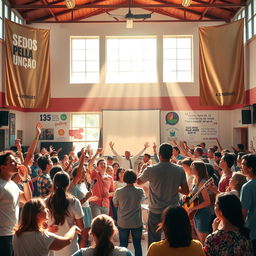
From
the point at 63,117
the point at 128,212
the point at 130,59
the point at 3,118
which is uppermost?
the point at 130,59

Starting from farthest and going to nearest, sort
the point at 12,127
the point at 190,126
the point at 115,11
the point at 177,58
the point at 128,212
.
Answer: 1. the point at 115,11
2. the point at 177,58
3. the point at 190,126
4. the point at 12,127
5. the point at 128,212

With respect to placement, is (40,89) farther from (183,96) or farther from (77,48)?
(183,96)

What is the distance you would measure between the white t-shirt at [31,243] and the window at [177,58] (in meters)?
14.2

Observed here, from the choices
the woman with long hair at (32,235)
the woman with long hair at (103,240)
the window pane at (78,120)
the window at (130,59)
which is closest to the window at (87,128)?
the window pane at (78,120)

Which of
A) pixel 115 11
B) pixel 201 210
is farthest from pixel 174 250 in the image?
pixel 115 11

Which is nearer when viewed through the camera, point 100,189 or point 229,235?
point 229,235

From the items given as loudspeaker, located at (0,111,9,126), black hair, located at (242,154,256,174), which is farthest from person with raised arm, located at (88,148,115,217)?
loudspeaker, located at (0,111,9,126)

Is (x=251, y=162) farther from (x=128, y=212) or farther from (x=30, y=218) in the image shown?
(x=30, y=218)

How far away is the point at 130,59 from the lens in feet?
55.1

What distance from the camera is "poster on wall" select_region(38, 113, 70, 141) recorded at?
16375 millimetres

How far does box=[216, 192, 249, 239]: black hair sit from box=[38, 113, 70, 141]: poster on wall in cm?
1393

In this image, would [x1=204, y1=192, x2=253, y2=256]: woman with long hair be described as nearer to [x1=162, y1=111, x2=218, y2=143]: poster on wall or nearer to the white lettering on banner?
the white lettering on banner

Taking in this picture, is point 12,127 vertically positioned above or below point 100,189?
above

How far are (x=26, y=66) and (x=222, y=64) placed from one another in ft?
20.5
